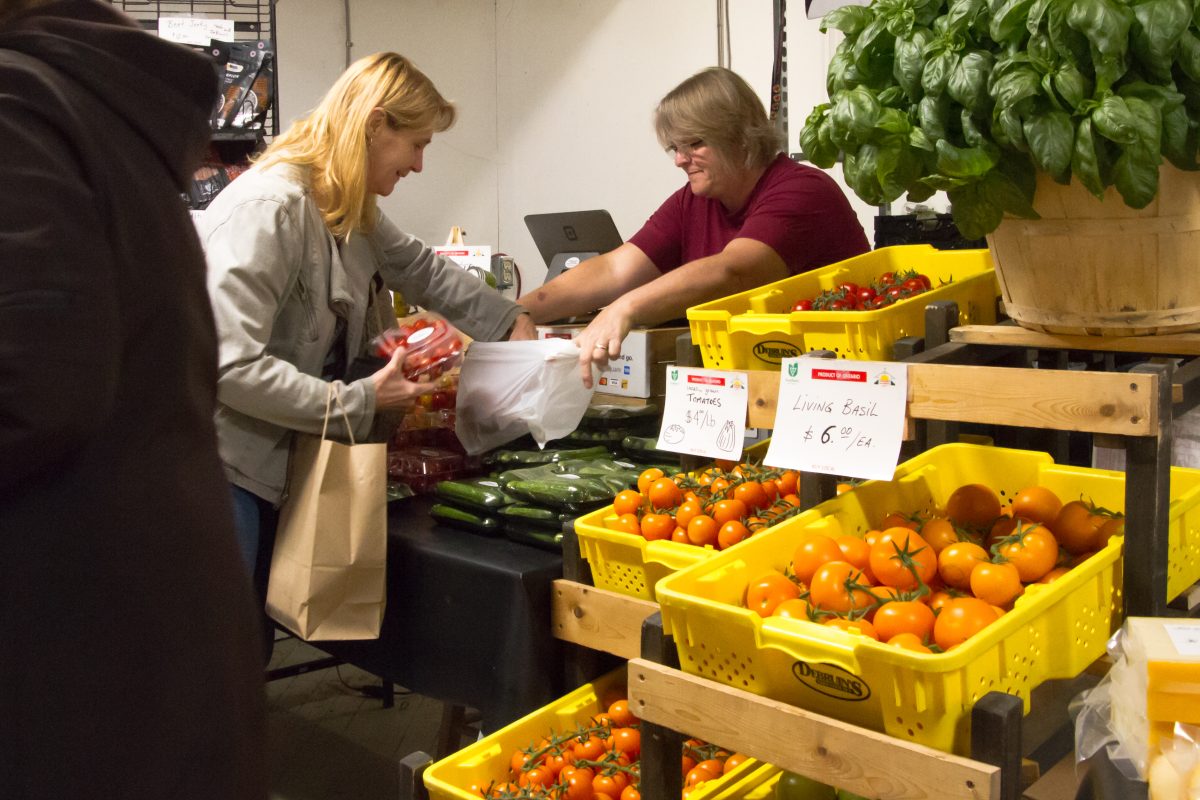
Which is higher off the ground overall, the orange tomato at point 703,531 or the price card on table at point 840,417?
the price card on table at point 840,417

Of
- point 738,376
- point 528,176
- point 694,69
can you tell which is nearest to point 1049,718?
point 738,376

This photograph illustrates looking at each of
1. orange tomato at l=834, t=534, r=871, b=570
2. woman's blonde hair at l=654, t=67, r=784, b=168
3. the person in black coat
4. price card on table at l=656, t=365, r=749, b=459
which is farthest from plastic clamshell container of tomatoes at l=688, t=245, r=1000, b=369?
the person in black coat

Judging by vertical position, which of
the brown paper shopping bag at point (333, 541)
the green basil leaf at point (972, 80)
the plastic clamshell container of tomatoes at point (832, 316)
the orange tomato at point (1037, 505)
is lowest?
the brown paper shopping bag at point (333, 541)

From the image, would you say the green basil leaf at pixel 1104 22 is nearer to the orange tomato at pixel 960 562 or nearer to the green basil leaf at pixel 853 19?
the green basil leaf at pixel 853 19

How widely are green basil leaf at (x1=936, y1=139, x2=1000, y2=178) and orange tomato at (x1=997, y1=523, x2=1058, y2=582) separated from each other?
45 centimetres

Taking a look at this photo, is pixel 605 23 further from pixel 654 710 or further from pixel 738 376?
pixel 654 710

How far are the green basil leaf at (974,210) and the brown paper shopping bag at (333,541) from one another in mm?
1272

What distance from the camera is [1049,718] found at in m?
1.30

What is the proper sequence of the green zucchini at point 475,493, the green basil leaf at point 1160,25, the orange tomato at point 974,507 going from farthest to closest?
Answer: the green zucchini at point 475,493
the orange tomato at point 974,507
the green basil leaf at point 1160,25

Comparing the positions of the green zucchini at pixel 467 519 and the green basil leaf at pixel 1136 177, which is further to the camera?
the green zucchini at pixel 467 519

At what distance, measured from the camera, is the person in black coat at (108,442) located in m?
0.85

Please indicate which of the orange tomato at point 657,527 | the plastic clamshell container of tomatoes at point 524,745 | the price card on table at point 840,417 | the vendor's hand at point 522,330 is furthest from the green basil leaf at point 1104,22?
the vendor's hand at point 522,330

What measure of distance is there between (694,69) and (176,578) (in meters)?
4.49

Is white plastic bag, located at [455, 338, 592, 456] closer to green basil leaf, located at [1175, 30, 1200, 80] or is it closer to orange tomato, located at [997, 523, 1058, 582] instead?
orange tomato, located at [997, 523, 1058, 582]
